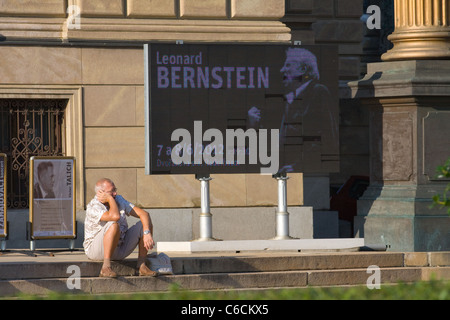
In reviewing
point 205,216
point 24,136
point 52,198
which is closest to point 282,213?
point 205,216

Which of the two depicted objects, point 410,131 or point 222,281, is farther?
point 410,131

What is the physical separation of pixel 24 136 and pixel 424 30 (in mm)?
5859

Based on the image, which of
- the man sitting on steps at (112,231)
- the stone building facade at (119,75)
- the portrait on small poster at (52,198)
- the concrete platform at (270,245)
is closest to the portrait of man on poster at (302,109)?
the concrete platform at (270,245)

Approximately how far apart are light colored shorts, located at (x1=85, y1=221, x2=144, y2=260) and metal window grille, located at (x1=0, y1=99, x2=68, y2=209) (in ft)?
12.9

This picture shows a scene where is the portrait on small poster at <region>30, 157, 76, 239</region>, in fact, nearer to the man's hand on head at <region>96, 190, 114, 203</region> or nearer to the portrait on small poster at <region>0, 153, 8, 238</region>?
the portrait on small poster at <region>0, 153, 8, 238</region>

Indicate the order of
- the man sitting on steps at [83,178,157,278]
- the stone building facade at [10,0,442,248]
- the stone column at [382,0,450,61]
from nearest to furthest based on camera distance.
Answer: the man sitting on steps at [83,178,157,278] < the stone column at [382,0,450,61] < the stone building facade at [10,0,442,248]

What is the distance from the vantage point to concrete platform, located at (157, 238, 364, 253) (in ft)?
51.3

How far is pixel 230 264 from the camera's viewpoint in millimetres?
14492

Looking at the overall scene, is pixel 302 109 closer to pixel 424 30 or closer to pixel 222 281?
pixel 424 30

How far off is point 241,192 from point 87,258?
4.09m

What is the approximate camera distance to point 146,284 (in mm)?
13633

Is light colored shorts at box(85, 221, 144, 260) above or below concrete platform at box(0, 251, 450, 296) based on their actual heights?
above

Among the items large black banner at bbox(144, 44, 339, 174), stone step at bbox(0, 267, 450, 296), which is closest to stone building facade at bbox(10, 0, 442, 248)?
large black banner at bbox(144, 44, 339, 174)

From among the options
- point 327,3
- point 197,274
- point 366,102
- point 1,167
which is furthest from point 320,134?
point 327,3
